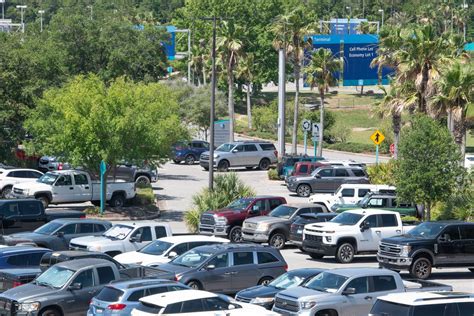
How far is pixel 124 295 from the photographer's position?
64.7 feet

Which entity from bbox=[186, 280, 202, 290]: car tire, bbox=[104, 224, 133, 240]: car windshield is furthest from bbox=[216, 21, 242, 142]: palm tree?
bbox=[186, 280, 202, 290]: car tire

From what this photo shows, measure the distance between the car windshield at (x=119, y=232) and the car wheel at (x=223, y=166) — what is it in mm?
29024

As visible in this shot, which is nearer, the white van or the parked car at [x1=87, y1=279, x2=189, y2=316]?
the parked car at [x1=87, y1=279, x2=189, y2=316]

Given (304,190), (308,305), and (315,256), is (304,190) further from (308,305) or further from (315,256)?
(308,305)

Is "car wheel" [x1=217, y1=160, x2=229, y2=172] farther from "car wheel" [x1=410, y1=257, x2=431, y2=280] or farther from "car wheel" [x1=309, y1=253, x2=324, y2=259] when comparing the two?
"car wheel" [x1=410, y1=257, x2=431, y2=280]

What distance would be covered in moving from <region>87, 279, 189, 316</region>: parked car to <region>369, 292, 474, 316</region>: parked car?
447 cm

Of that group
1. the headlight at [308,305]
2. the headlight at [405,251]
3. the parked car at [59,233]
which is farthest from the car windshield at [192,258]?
the headlight at [405,251]

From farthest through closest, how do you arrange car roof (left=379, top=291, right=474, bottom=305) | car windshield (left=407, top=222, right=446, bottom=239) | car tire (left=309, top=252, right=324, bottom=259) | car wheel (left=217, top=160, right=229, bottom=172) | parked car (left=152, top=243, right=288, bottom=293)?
car wheel (left=217, top=160, right=229, bottom=172) < car tire (left=309, top=252, right=324, bottom=259) < car windshield (left=407, top=222, right=446, bottom=239) < parked car (left=152, top=243, right=288, bottom=293) < car roof (left=379, top=291, right=474, bottom=305)

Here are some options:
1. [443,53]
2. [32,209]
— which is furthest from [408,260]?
[443,53]

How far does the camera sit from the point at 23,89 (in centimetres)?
5303

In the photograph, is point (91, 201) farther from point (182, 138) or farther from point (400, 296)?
point (400, 296)

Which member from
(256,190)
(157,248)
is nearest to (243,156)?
(256,190)

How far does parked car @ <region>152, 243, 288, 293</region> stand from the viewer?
24.5m

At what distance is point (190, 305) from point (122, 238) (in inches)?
469
